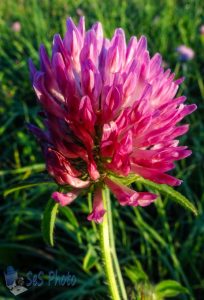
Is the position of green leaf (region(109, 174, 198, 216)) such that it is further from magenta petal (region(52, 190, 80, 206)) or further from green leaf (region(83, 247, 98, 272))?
green leaf (region(83, 247, 98, 272))

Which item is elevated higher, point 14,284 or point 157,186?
point 157,186

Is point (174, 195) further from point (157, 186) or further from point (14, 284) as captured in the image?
Answer: point (14, 284)

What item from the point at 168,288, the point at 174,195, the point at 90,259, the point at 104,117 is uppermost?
the point at 104,117

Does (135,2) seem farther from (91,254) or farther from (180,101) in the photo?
(180,101)

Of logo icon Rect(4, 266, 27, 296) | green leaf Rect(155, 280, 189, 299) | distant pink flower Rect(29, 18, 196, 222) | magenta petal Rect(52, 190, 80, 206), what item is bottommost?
green leaf Rect(155, 280, 189, 299)

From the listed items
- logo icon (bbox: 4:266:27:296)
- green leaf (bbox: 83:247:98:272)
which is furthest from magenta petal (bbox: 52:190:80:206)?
green leaf (bbox: 83:247:98:272)

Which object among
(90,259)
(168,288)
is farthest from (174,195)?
(90,259)

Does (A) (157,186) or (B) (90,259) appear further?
(B) (90,259)

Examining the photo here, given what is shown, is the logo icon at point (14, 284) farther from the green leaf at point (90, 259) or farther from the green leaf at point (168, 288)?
the green leaf at point (168, 288)

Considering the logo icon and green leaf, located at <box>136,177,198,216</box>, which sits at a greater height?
green leaf, located at <box>136,177,198,216</box>

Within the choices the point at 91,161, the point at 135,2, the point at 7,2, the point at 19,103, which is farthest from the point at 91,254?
the point at 7,2
